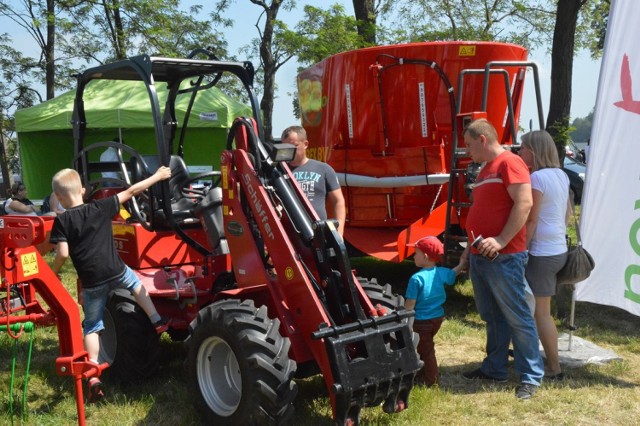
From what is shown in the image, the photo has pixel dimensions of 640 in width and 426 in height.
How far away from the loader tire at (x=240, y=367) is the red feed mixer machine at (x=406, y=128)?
319 cm

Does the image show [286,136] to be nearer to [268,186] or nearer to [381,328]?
[268,186]

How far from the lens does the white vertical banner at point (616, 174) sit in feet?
15.3

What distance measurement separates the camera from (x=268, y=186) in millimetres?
3947

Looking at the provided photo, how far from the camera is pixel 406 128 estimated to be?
23.1 feet

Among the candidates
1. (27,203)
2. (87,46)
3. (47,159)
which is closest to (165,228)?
(27,203)

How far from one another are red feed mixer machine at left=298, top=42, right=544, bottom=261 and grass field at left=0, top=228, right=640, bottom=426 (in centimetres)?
186

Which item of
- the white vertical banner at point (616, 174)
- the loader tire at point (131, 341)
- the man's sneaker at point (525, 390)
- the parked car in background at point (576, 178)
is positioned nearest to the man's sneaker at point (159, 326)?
the loader tire at point (131, 341)

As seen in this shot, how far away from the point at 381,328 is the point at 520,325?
Result: 128 cm

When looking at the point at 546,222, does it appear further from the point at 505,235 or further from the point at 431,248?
the point at 431,248

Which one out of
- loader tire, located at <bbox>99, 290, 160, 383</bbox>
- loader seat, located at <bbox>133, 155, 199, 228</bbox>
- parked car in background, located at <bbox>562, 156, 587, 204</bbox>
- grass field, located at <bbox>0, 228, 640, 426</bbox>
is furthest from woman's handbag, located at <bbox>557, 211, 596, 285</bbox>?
parked car in background, located at <bbox>562, 156, 587, 204</bbox>

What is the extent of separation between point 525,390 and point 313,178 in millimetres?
2145

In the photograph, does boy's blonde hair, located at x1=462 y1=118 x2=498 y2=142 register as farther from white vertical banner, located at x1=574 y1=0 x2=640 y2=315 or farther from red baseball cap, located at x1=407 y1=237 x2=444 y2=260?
white vertical banner, located at x1=574 y1=0 x2=640 y2=315

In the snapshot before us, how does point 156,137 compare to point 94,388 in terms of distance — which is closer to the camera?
point 94,388

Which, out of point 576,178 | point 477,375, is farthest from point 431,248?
point 576,178
